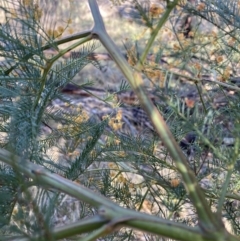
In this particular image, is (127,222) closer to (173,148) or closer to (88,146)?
(173,148)

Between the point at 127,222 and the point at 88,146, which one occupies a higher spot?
the point at 88,146

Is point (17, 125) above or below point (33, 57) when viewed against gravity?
below

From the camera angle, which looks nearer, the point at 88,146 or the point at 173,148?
the point at 173,148

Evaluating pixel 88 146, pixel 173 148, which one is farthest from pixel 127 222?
pixel 88 146

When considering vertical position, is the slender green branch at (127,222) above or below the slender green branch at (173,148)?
below

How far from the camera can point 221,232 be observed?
0.36 m

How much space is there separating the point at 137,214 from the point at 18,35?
0.29 m

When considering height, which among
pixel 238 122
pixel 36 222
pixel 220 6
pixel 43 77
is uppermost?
pixel 220 6

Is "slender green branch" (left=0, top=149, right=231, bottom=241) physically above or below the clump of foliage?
below

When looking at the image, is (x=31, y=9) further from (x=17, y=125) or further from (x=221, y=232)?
(x=221, y=232)

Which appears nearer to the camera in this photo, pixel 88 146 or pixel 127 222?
pixel 127 222

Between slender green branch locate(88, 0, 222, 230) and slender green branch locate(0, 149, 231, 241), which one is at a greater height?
slender green branch locate(88, 0, 222, 230)

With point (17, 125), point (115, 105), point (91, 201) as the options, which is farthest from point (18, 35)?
point (115, 105)

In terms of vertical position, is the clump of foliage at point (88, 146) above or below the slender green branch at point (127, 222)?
above
